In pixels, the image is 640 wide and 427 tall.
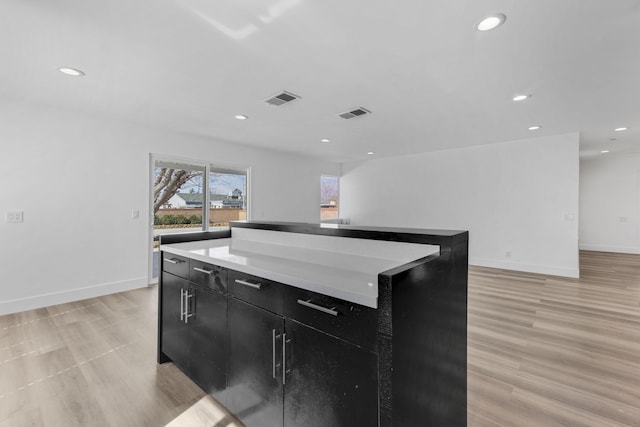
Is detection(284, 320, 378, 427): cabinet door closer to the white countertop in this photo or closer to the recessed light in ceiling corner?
the white countertop

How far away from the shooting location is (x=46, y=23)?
1.92 meters

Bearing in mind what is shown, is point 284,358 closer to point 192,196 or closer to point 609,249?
point 192,196

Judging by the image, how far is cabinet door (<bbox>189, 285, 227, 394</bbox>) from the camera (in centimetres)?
169

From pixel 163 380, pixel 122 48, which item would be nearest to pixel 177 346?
pixel 163 380

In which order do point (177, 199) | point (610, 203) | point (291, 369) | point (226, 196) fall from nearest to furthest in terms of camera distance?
point (291, 369), point (177, 199), point (226, 196), point (610, 203)

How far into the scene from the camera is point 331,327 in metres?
1.13

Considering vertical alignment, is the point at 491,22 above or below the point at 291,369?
above

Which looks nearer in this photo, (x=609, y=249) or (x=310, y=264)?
(x=310, y=264)

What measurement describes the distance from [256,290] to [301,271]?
0.28 meters

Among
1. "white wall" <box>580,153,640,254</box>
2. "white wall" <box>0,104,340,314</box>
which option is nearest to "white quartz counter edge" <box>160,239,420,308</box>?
"white wall" <box>0,104,340,314</box>

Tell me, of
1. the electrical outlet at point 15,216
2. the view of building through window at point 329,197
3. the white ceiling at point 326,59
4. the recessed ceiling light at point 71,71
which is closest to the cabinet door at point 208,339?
the white ceiling at point 326,59

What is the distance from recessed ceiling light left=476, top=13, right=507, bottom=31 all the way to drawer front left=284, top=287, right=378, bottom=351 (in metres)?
2.06

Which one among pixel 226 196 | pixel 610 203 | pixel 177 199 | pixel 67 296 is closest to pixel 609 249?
pixel 610 203

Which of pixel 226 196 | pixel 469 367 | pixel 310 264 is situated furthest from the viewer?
pixel 226 196
